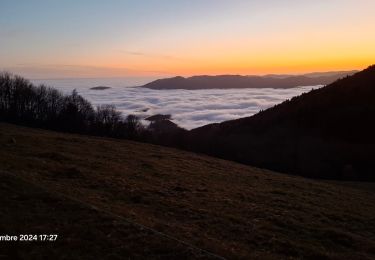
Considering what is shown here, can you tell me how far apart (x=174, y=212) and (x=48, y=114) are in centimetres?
9096

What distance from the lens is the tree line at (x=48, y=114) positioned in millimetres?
95125

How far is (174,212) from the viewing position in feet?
55.1

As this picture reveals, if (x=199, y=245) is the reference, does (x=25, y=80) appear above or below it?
above

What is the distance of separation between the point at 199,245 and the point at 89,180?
9897 millimetres

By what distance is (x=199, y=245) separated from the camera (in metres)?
12.1

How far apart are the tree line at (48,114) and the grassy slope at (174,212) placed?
6863cm

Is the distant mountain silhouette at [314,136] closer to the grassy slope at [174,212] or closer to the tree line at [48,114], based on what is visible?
the tree line at [48,114]

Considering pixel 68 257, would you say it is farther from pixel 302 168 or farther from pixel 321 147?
pixel 321 147

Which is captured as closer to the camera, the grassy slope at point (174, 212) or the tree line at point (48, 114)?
the grassy slope at point (174, 212)

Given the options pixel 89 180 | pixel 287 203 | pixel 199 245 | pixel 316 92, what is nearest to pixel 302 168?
pixel 316 92

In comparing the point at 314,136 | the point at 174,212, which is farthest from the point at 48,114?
the point at 174,212

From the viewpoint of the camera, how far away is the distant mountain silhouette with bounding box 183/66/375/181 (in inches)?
3777

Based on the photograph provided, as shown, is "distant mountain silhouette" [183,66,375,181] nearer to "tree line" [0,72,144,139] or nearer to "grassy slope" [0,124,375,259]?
"tree line" [0,72,144,139]

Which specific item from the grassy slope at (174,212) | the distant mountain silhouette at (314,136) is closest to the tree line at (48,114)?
the distant mountain silhouette at (314,136)
